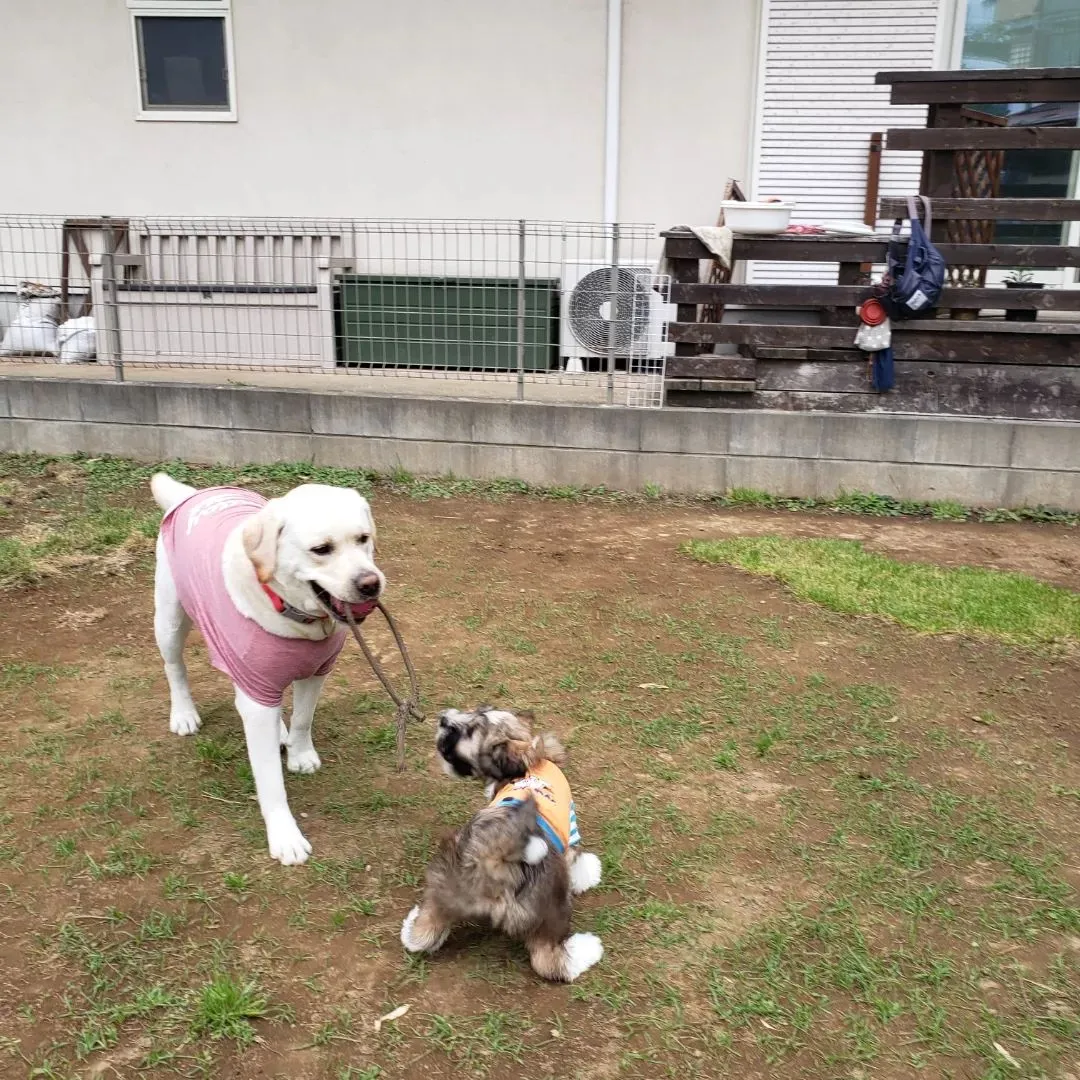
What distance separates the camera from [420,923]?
250cm

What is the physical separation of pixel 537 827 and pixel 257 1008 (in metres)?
0.83

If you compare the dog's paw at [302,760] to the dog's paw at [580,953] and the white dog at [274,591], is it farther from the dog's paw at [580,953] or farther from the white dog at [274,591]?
the dog's paw at [580,953]

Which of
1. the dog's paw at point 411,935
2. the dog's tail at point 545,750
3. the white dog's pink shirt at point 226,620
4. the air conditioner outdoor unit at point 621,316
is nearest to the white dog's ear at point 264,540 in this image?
the white dog's pink shirt at point 226,620

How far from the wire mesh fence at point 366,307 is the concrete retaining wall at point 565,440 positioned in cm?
38

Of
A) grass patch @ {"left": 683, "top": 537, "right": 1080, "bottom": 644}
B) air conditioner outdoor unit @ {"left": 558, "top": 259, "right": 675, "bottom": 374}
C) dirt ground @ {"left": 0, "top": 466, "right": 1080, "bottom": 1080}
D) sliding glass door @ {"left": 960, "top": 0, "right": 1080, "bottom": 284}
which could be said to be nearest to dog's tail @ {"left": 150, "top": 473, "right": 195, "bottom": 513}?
dirt ground @ {"left": 0, "top": 466, "right": 1080, "bottom": 1080}

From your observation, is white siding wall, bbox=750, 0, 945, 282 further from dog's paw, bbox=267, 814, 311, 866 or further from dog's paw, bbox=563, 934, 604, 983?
dog's paw, bbox=563, 934, 604, 983

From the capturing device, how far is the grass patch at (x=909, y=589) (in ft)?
15.6

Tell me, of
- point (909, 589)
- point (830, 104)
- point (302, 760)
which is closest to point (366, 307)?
point (830, 104)

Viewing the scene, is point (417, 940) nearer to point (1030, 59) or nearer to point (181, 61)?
point (1030, 59)

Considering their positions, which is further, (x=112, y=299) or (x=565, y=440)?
(x=112, y=299)

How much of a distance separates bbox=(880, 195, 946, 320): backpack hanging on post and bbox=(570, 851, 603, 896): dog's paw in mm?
5055

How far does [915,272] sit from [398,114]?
543 cm

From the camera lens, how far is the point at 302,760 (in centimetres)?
346

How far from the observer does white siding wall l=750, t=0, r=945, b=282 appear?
8.44 meters
